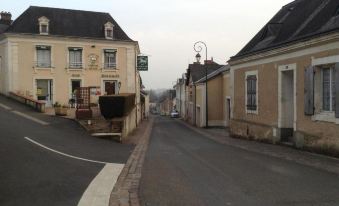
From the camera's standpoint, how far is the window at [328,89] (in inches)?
610

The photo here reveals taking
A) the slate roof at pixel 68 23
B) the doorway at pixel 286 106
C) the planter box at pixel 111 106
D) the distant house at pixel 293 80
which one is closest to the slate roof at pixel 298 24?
the distant house at pixel 293 80

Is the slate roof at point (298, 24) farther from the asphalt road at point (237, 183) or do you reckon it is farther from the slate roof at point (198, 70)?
the slate roof at point (198, 70)

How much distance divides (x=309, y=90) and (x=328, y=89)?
915 millimetres

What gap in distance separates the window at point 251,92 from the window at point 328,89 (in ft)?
22.0

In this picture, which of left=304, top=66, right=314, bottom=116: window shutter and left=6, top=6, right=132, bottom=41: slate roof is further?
left=6, top=6, right=132, bottom=41: slate roof

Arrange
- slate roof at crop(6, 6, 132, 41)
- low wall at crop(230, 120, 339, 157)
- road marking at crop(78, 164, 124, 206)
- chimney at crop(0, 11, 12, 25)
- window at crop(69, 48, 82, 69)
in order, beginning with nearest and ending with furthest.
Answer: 1. road marking at crop(78, 164, 124, 206)
2. low wall at crop(230, 120, 339, 157)
3. slate roof at crop(6, 6, 132, 41)
4. window at crop(69, 48, 82, 69)
5. chimney at crop(0, 11, 12, 25)

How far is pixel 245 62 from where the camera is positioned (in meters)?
24.0

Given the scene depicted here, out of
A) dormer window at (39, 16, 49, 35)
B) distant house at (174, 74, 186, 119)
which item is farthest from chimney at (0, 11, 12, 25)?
distant house at (174, 74, 186, 119)

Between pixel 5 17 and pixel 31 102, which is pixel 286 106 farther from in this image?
pixel 5 17

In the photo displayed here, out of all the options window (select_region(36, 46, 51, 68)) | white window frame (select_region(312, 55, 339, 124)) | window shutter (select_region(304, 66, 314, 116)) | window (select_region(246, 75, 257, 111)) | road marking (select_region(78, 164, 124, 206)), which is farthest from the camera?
window (select_region(36, 46, 51, 68))

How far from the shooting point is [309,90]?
16.8m

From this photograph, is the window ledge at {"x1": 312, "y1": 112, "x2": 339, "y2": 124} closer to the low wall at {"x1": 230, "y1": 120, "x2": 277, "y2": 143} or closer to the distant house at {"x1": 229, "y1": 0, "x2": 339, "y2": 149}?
the distant house at {"x1": 229, "y1": 0, "x2": 339, "y2": 149}

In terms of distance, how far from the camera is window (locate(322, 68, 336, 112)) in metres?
15.5

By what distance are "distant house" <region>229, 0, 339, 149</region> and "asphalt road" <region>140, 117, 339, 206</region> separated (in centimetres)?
335
